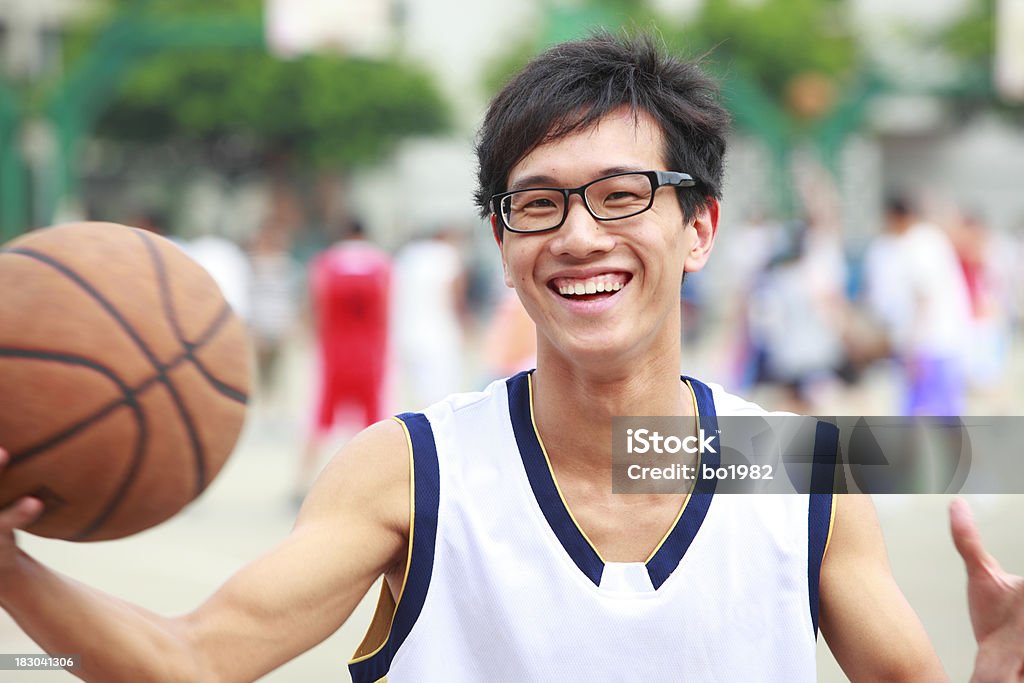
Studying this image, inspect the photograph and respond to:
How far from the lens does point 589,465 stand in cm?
228

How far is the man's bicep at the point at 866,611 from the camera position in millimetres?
2088

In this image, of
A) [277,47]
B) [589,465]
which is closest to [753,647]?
[589,465]

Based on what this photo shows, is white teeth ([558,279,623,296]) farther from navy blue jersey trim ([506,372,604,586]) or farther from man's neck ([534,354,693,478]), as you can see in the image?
navy blue jersey trim ([506,372,604,586])

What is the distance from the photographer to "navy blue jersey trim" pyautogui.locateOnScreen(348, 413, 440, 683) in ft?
6.97

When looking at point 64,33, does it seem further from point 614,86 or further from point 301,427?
point 614,86

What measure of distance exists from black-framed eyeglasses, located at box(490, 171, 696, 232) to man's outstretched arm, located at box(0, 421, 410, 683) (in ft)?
1.55

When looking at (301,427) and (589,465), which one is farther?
(301,427)

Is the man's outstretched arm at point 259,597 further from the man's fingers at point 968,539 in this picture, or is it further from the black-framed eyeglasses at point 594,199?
the man's fingers at point 968,539

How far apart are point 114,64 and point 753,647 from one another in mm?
18364

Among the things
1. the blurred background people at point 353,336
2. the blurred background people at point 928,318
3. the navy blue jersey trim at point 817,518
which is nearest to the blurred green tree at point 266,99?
the blurred background people at point 353,336

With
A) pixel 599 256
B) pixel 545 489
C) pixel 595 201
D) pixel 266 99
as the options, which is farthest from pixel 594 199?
pixel 266 99

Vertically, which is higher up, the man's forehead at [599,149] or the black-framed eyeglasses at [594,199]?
the man's forehead at [599,149]

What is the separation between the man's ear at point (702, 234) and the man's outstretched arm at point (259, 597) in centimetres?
68

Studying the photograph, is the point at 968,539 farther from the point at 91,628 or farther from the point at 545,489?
the point at 91,628
